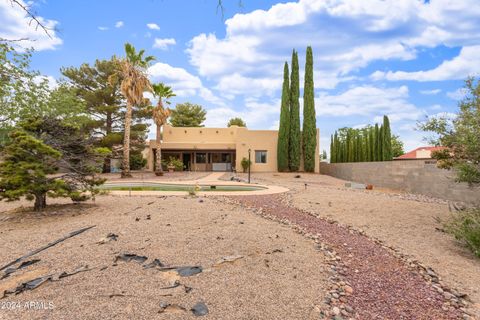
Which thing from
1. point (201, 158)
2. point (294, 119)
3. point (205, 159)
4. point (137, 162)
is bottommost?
point (137, 162)

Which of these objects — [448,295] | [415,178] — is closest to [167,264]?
[448,295]

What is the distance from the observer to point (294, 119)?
24.8 metres

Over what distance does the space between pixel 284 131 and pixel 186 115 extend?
801 inches

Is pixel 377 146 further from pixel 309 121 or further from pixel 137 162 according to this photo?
pixel 137 162

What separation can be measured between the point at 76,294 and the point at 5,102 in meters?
19.8

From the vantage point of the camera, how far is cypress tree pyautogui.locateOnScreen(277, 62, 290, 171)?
2448cm

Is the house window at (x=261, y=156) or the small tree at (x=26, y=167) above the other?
the house window at (x=261, y=156)

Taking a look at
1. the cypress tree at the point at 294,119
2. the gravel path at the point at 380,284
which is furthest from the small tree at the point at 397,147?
the gravel path at the point at 380,284

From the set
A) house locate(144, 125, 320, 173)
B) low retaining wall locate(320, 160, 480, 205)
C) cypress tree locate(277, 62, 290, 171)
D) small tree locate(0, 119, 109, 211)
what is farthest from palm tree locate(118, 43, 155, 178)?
low retaining wall locate(320, 160, 480, 205)

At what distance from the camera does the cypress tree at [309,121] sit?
24641mm

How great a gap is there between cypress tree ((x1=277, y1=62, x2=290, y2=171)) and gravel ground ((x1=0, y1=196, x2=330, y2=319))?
17.7 m

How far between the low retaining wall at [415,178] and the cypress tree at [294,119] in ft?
15.6

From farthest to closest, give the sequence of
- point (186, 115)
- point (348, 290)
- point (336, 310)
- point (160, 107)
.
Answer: point (186, 115)
point (160, 107)
point (348, 290)
point (336, 310)

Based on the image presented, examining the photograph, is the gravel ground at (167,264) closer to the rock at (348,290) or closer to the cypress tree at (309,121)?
the rock at (348,290)
